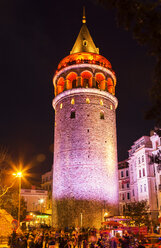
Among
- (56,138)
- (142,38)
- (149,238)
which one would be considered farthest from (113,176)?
(142,38)

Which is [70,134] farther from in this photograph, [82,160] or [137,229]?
[137,229]

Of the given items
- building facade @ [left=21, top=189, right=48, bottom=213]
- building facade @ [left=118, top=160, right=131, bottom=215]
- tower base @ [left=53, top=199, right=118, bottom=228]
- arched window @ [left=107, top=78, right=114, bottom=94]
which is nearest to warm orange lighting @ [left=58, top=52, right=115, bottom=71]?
arched window @ [left=107, top=78, right=114, bottom=94]

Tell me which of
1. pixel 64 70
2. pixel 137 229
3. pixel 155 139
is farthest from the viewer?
pixel 155 139

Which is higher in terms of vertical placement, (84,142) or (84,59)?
(84,59)

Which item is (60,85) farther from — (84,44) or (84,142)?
(84,142)

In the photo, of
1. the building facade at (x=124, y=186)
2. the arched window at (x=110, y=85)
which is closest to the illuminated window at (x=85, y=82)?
the arched window at (x=110, y=85)

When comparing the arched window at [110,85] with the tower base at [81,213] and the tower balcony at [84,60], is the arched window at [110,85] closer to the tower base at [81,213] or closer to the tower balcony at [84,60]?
the tower balcony at [84,60]

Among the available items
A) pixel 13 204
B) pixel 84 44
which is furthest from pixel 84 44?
pixel 13 204

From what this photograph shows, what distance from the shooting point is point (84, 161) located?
84.3ft

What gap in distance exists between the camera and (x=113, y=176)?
1063 inches

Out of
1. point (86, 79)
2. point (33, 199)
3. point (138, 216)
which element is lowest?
point (138, 216)

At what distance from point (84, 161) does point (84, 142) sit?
1.88m

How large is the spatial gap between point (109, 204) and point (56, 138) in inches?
346

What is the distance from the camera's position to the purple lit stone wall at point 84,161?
2467 centimetres
